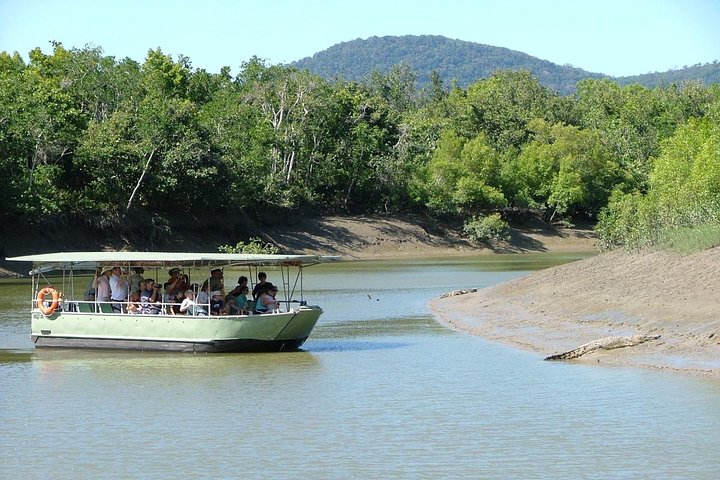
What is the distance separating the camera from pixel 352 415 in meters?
18.0

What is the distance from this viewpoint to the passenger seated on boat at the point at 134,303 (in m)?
25.6

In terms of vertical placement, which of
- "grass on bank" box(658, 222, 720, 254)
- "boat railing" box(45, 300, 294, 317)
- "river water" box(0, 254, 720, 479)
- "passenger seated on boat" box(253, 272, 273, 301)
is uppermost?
"grass on bank" box(658, 222, 720, 254)

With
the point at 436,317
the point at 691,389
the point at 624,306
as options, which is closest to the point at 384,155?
the point at 436,317

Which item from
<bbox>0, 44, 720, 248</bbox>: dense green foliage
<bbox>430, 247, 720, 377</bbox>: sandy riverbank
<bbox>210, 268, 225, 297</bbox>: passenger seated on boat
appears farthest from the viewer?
<bbox>0, 44, 720, 248</bbox>: dense green foliage

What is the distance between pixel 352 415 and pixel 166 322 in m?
8.04

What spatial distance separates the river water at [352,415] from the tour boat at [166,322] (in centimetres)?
33

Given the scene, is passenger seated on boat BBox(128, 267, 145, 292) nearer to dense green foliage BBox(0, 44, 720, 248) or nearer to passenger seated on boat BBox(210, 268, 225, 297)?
passenger seated on boat BBox(210, 268, 225, 297)

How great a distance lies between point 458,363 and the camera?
2314 centimetres

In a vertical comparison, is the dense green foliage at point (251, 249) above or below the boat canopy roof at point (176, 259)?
below

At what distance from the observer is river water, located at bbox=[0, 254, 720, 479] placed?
48.7 ft

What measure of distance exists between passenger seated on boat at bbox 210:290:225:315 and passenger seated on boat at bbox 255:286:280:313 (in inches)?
32.6

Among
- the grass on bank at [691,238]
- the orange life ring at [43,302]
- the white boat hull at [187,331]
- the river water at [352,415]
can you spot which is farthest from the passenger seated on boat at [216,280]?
the grass on bank at [691,238]

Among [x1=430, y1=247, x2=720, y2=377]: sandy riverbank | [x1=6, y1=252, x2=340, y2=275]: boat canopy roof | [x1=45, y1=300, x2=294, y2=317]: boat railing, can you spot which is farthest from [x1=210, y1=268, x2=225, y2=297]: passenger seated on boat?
[x1=430, y1=247, x2=720, y2=377]: sandy riverbank

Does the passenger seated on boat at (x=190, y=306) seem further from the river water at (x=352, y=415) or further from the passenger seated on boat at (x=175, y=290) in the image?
the river water at (x=352, y=415)
